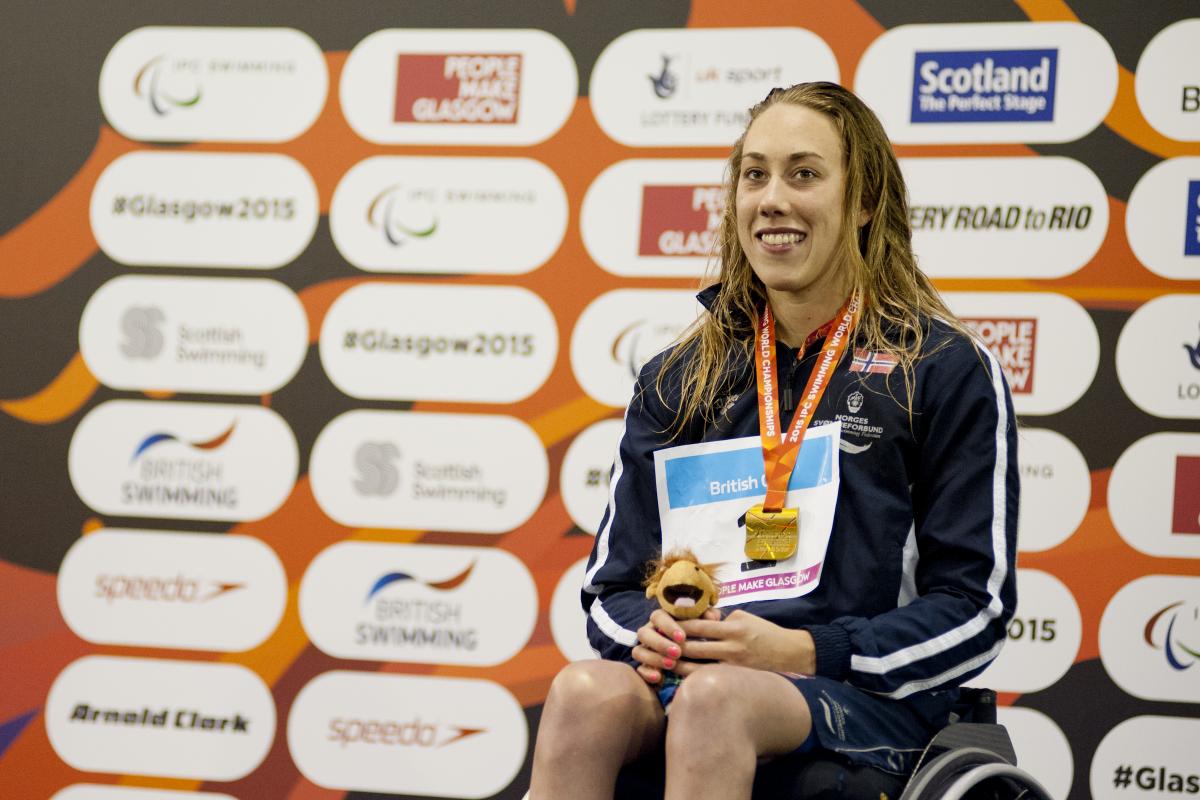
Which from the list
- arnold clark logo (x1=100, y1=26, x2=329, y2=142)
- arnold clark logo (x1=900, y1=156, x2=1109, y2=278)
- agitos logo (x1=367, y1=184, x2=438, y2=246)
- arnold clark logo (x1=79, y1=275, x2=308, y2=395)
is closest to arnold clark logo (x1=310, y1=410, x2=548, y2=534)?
arnold clark logo (x1=79, y1=275, x2=308, y2=395)

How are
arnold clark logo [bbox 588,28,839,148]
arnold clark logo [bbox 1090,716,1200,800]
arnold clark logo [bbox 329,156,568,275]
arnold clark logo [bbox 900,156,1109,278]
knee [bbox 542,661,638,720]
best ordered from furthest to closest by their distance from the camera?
arnold clark logo [bbox 329,156,568,275] < arnold clark logo [bbox 588,28,839,148] < arnold clark logo [bbox 900,156,1109,278] < arnold clark logo [bbox 1090,716,1200,800] < knee [bbox 542,661,638,720]

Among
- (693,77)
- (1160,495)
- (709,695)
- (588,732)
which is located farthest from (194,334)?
(1160,495)

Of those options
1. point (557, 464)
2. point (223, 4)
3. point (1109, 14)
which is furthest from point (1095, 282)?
point (223, 4)

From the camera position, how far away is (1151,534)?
10.4 ft

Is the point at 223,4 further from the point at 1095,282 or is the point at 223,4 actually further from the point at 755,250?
the point at 1095,282

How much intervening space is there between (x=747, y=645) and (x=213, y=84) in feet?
8.70

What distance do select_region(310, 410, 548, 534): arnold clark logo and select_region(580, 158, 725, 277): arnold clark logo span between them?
0.55m

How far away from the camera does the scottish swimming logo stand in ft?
10.8

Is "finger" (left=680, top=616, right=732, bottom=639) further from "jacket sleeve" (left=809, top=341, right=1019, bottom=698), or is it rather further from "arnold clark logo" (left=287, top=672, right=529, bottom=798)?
"arnold clark logo" (left=287, top=672, right=529, bottom=798)

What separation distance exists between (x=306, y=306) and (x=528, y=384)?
26.6 inches

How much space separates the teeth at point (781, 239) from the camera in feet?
6.97

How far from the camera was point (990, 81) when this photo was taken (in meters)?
3.32

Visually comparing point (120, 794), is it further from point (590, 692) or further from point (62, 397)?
point (590, 692)

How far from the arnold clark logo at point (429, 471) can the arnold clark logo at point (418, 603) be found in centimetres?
9
